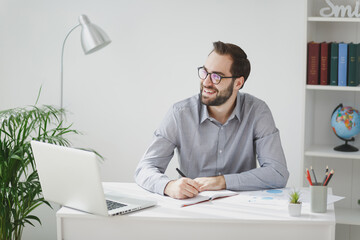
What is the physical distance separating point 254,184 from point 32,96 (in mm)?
2147

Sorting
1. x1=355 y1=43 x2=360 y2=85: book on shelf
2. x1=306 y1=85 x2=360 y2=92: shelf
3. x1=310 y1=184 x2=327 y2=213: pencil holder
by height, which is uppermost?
x1=355 y1=43 x2=360 y2=85: book on shelf

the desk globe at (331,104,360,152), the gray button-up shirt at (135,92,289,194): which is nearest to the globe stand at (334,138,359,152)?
the desk globe at (331,104,360,152)

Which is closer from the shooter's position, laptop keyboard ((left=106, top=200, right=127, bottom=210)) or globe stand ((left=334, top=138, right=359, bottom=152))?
laptop keyboard ((left=106, top=200, right=127, bottom=210))

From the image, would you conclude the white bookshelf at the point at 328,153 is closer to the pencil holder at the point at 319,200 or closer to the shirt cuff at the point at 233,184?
the shirt cuff at the point at 233,184

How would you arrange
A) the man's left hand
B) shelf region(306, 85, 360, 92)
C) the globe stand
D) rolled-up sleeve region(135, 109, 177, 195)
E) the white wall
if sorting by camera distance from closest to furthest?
1. the man's left hand
2. rolled-up sleeve region(135, 109, 177, 195)
3. shelf region(306, 85, 360, 92)
4. the globe stand
5. the white wall

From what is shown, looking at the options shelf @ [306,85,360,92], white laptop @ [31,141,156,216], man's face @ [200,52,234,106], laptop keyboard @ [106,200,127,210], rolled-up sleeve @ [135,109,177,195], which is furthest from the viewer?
shelf @ [306,85,360,92]

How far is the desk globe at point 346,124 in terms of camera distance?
11.0 ft

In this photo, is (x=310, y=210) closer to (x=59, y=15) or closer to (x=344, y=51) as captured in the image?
(x=344, y=51)

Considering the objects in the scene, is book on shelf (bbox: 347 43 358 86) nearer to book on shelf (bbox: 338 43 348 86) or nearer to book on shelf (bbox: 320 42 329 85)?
book on shelf (bbox: 338 43 348 86)

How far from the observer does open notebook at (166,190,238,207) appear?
220 cm

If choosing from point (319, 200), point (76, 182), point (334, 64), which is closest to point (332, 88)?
point (334, 64)

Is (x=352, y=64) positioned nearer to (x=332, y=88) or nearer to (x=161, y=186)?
(x=332, y=88)

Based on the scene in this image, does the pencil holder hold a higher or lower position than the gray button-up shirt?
lower

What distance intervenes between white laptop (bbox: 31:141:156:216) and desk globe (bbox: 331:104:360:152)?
1.63m
